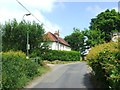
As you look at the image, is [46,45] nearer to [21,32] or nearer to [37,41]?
[37,41]

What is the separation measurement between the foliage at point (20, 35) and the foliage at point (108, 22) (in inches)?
1240

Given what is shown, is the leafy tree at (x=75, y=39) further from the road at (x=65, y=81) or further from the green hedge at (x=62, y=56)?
the road at (x=65, y=81)

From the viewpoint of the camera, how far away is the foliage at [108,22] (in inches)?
2537

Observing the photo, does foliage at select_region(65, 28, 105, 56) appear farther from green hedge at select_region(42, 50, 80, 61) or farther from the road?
the road

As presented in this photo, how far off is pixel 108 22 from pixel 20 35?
3337 cm

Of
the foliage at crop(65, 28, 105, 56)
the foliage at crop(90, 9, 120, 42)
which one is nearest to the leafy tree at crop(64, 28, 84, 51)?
the foliage at crop(65, 28, 105, 56)

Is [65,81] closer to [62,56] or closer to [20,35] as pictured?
[20,35]

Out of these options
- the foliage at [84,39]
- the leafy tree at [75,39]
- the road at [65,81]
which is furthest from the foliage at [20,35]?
the leafy tree at [75,39]

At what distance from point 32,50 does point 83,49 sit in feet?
153

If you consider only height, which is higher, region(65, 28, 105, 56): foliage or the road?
region(65, 28, 105, 56): foliage

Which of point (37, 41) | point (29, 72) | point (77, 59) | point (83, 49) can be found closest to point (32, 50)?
point (37, 41)

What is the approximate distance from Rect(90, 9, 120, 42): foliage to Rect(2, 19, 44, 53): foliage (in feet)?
103

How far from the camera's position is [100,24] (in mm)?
67750

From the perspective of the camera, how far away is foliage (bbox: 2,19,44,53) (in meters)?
34.7
